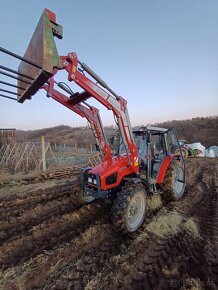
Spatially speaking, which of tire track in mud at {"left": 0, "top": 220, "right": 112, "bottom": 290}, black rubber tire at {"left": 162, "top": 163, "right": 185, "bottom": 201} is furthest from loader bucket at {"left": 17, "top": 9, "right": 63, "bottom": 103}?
black rubber tire at {"left": 162, "top": 163, "right": 185, "bottom": 201}

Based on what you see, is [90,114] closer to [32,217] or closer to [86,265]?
[32,217]

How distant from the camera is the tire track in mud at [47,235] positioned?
295cm

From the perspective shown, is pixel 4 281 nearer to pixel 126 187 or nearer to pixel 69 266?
pixel 69 266

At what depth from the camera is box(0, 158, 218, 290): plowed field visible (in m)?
2.39

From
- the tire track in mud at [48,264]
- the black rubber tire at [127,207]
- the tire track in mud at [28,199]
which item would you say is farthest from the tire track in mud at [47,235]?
the black rubber tire at [127,207]

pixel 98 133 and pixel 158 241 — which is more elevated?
pixel 98 133

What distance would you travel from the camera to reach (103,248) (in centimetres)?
308

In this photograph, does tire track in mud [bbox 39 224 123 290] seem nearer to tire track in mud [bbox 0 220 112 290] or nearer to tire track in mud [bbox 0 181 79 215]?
tire track in mud [bbox 0 220 112 290]

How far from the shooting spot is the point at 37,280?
2439mm

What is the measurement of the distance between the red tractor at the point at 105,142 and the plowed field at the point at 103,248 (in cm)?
41

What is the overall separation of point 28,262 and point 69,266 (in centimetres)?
67

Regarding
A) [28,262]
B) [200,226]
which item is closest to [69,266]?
[28,262]

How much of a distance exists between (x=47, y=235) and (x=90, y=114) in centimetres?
297

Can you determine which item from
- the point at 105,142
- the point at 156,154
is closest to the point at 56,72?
the point at 105,142
